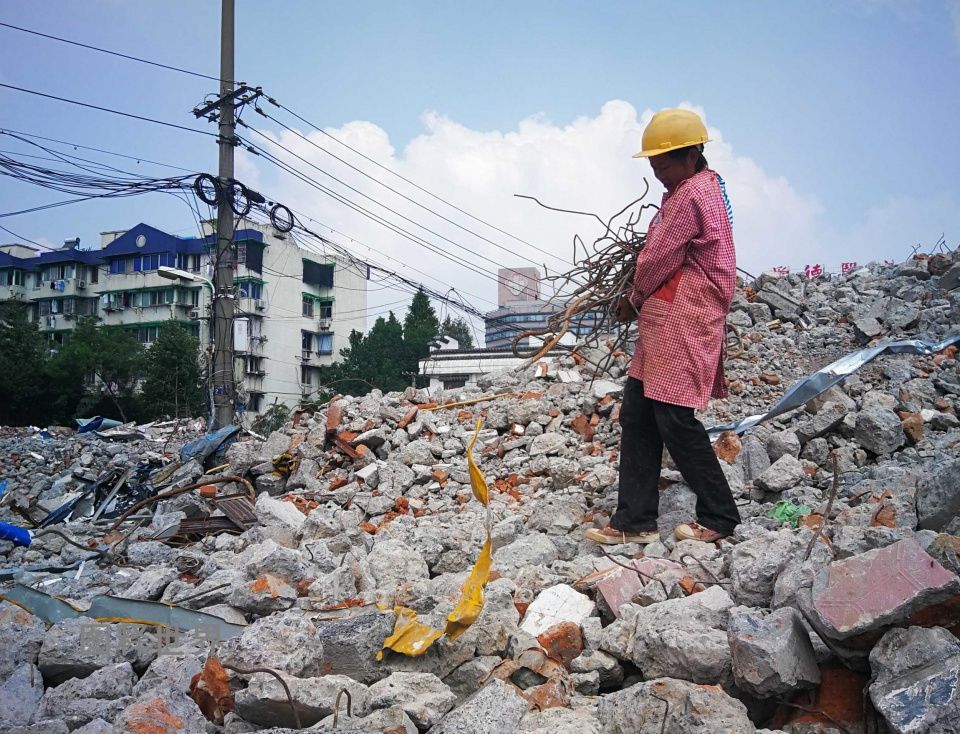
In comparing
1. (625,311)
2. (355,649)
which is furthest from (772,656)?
(625,311)

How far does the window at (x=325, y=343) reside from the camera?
40.2 metres

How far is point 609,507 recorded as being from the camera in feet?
13.2

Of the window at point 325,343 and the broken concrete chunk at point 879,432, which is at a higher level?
the window at point 325,343

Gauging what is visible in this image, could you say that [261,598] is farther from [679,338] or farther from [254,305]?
[254,305]

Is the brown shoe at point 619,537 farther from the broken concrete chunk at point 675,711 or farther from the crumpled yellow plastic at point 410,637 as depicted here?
the broken concrete chunk at point 675,711

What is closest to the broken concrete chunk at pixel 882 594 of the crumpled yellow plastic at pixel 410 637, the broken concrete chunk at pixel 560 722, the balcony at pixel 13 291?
the broken concrete chunk at pixel 560 722

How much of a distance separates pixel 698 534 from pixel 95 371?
111ft

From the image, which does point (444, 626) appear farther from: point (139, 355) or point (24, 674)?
point (139, 355)

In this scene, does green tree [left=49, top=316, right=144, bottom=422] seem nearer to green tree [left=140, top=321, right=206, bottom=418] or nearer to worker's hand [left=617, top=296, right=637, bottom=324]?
green tree [left=140, top=321, right=206, bottom=418]

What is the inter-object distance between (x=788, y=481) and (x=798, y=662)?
6.45 ft

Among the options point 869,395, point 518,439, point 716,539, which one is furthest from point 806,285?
point 716,539

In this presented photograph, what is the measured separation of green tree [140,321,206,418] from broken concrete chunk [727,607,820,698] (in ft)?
98.3

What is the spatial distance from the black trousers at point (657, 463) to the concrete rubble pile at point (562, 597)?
17 cm

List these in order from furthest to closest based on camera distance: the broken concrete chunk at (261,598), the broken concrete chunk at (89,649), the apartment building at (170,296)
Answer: the apartment building at (170,296)
the broken concrete chunk at (261,598)
the broken concrete chunk at (89,649)
